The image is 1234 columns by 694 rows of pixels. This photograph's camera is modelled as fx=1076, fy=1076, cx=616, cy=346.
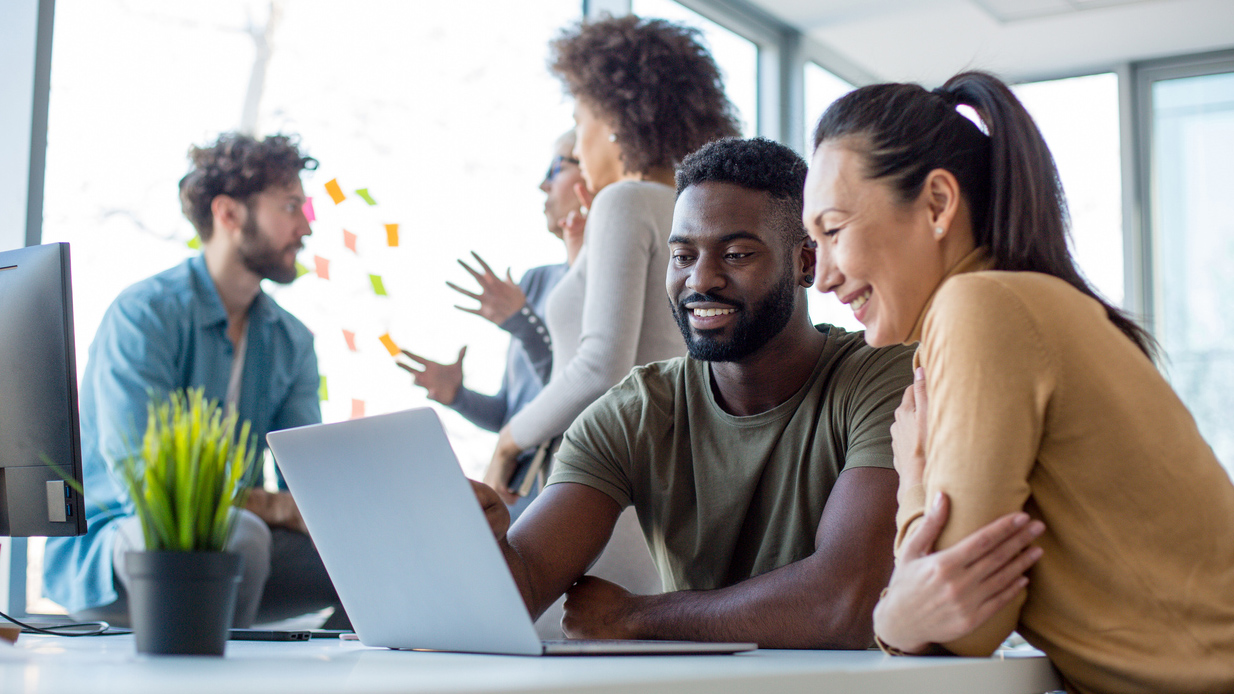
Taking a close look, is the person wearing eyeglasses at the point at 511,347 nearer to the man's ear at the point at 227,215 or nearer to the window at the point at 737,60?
the man's ear at the point at 227,215

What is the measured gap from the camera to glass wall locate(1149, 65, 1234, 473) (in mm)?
4613

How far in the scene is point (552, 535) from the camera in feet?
4.56

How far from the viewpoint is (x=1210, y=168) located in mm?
4703

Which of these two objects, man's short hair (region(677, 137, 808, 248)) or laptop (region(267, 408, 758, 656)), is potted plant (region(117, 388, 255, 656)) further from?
man's short hair (region(677, 137, 808, 248))

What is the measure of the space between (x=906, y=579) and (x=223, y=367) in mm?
2099

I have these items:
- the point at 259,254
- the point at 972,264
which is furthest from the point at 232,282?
the point at 972,264

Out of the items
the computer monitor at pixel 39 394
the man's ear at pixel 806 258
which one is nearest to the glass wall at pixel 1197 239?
the man's ear at pixel 806 258

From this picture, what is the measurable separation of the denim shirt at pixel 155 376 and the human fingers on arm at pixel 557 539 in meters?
0.99

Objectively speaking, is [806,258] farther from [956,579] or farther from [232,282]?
[232,282]

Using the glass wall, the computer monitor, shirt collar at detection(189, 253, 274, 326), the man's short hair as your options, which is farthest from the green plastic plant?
the glass wall

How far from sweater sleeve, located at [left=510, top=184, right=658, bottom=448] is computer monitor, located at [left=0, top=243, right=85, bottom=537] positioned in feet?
2.96

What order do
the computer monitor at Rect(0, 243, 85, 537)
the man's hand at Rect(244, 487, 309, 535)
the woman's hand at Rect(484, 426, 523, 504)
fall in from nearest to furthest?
the computer monitor at Rect(0, 243, 85, 537)
the woman's hand at Rect(484, 426, 523, 504)
the man's hand at Rect(244, 487, 309, 535)

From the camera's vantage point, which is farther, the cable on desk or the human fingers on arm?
the human fingers on arm

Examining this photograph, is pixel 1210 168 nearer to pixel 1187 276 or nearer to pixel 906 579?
pixel 1187 276
